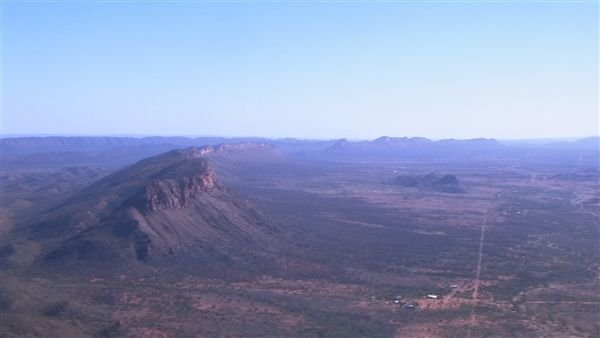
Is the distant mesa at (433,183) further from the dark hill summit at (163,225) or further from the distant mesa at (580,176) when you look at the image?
the dark hill summit at (163,225)

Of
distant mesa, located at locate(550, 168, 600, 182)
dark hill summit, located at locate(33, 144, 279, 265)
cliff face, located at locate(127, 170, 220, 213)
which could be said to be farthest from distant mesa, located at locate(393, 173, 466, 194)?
cliff face, located at locate(127, 170, 220, 213)

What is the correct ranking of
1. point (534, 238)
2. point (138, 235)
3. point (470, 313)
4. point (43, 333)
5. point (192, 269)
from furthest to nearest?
point (534, 238) → point (138, 235) → point (192, 269) → point (470, 313) → point (43, 333)

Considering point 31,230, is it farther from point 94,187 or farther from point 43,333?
point 43,333

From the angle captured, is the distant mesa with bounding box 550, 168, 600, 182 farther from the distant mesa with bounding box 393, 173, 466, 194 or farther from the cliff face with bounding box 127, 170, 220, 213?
the cliff face with bounding box 127, 170, 220, 213

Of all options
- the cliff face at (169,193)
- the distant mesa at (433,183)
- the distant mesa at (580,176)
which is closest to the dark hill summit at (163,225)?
the cliff face at (169,193)

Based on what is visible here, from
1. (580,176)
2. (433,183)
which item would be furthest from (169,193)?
(580,176)

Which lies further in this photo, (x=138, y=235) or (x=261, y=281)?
(x=138, y=235)

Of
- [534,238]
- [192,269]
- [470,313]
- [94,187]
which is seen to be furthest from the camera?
[94,187]

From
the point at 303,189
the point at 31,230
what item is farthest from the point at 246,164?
the point at 31,230

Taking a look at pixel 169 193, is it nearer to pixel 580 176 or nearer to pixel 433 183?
pixel 433 183
